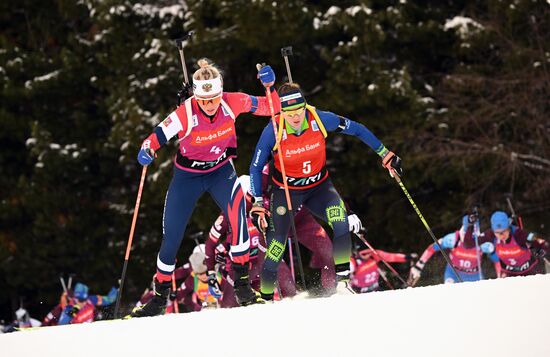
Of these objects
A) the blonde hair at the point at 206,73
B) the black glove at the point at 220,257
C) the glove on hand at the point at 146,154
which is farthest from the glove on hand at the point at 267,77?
the black glove at the point at 220,257

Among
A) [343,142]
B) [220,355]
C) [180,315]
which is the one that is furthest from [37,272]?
[220,355]

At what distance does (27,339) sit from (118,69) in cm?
1512

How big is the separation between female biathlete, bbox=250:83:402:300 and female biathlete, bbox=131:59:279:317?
1.00 ft

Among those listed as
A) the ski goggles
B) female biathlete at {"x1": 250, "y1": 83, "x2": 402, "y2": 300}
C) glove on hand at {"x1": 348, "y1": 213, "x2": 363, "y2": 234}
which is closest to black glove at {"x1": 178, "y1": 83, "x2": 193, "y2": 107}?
the ski goggles

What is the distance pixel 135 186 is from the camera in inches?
886

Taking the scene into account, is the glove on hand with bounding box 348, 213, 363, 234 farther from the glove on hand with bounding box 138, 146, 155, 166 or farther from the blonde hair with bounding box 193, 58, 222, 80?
the glove on hand with bounding box 138, 146, 155, 166

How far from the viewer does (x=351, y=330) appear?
16.5 ft

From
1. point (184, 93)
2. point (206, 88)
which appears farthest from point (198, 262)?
point (206, 88)

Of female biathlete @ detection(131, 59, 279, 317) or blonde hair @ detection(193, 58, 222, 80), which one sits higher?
blonde hair @ detection(193, 58, 222, 80)

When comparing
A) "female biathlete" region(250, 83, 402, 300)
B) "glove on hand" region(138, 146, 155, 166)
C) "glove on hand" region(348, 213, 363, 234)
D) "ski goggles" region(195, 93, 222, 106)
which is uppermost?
"ski goggles" region(195, 93, 222, 106)

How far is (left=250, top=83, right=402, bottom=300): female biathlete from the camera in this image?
8.14m

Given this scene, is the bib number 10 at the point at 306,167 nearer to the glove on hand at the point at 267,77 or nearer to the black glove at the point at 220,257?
the glove on hand at the point at 267,77

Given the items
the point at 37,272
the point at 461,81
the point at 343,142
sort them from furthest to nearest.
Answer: the point at 37,272 → the point at 343,142 → the point at 461,81

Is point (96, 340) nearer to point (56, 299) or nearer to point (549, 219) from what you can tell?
point (549, 219)
